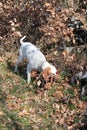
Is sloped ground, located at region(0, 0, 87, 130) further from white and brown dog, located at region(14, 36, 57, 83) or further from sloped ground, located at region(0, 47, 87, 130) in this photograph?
white and brown dog, located at region(14, 36, 57, 83)

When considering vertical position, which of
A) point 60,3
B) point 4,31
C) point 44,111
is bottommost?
point 44,111

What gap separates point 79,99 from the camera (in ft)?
33.9

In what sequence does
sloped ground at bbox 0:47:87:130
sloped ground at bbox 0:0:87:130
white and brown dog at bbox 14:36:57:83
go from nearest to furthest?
sloped ground at bbox 0:47:87:130
sloped ground at bbox 0:0:87:130
white and brown dog at bbox 14:36:57:83

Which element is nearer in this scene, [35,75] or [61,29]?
[35,75]

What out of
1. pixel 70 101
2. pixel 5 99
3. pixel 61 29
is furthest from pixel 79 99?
pixel 61 29

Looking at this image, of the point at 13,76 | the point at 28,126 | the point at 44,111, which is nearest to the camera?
the point at 28,126

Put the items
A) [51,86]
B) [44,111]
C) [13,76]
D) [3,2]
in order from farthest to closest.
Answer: [3,2], [13,76], [51,86], [44,111]

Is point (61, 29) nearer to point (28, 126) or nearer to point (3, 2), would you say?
point (3, 2)

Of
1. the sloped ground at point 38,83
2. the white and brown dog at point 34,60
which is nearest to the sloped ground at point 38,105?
the sloped ground at point 38,83

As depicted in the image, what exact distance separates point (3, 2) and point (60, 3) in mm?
2220

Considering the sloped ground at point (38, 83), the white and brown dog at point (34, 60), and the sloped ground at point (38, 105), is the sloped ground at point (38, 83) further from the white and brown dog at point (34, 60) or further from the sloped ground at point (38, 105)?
the white and brown dog at point (34, 60)

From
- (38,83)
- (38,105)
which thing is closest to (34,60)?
(38,83)

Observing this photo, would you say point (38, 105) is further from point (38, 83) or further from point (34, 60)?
point (34, 60)

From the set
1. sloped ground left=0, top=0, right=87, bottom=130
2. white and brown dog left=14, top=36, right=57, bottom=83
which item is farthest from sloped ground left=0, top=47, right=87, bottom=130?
white and brown dog left=14, top=36, right=57, bottom=83
